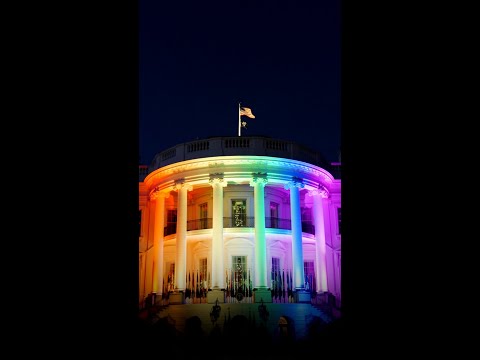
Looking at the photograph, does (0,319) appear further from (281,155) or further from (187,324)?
(281,155)

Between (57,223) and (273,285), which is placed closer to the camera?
(57,223)

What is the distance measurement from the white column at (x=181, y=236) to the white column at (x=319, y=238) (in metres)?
7.83

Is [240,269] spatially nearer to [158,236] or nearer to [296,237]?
[296,237]

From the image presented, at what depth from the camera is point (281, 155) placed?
31688 millimetres

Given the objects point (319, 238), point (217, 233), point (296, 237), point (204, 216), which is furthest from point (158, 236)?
point (319, 238)

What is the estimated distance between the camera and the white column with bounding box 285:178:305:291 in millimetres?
30375

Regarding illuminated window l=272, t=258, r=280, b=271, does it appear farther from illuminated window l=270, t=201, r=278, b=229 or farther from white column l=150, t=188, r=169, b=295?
white column l=150, t=188, r=169, b=295

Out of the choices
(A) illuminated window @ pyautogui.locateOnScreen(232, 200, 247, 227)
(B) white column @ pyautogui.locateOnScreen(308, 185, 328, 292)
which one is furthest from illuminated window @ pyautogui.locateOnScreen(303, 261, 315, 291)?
(A) illuminated window @ pyautogui.locateOnScreen(232, 200, 247, 227)

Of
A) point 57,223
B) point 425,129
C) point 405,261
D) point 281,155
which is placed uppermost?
point 281,155

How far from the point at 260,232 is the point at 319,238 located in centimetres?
474

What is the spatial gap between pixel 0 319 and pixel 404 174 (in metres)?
3.13

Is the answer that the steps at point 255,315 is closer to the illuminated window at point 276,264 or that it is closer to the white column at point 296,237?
the white column at point 296,237

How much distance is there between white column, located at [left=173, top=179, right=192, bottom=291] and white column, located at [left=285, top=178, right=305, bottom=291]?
6170mm

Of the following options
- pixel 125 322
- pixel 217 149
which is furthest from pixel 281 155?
pixel 125 322
